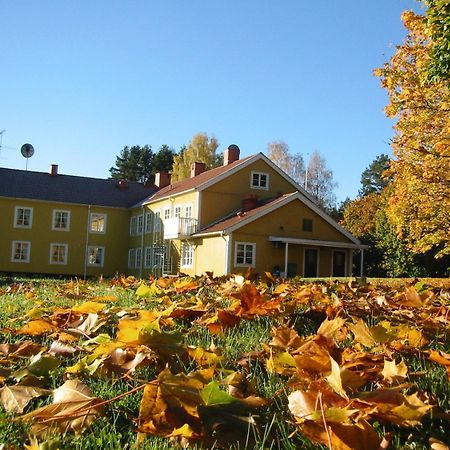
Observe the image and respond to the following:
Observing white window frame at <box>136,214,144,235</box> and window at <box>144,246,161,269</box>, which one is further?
white window frame at <box>136,214,144,235</box>

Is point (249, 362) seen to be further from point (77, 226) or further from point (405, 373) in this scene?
point (77, 226)

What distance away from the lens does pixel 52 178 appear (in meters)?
41.0

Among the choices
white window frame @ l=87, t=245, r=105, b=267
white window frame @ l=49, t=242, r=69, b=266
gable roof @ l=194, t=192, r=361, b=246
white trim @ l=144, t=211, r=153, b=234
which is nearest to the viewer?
gable roof @ l=194, t=192, r=361, b=246

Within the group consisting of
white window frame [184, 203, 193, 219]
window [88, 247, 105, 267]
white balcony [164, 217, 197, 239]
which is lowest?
window [88, 247, 105, 267]

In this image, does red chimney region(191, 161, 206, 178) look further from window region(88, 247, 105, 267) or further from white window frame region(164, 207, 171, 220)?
window region(88, 247, 105, 267)

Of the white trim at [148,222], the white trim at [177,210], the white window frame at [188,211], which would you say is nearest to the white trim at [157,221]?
the white trim at [148,222]

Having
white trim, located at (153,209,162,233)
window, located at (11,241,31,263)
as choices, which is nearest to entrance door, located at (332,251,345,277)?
white trim, located at (153,209,162,233)

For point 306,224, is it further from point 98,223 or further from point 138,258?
point 98,223

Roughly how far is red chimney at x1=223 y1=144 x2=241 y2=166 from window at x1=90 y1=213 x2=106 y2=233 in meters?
10.4

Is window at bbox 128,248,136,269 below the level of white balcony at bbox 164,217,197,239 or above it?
below

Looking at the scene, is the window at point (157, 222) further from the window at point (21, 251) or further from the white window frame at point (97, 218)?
the window at point (21, 251)

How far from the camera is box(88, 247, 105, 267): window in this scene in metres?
39.8

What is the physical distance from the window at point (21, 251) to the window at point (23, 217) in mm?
1237

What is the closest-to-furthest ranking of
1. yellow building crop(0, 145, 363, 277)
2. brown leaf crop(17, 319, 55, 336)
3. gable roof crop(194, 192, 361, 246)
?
brown leaf crop(17, 319, 55, 336) → gable roof crop(194, 192, 361, 246) → yellow building crop(0, 145, 363, 277)
